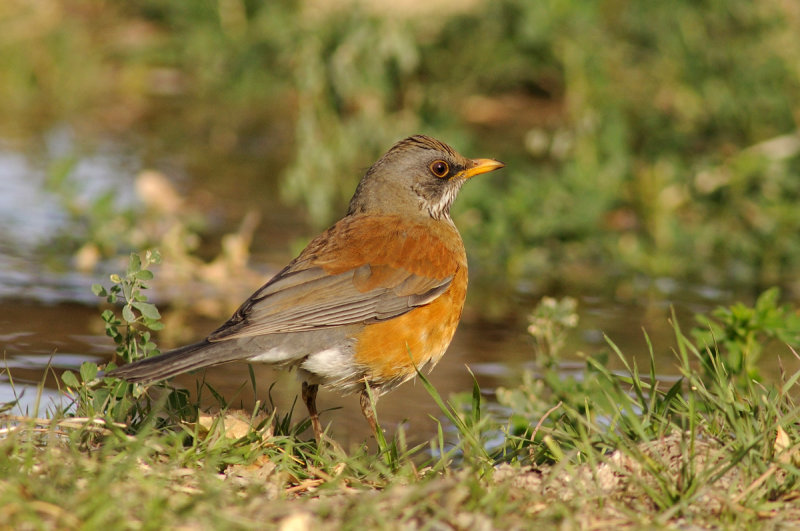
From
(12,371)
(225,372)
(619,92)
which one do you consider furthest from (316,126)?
(12,371)

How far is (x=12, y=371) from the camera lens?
571 cm

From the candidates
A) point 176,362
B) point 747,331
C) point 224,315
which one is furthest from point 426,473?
point 224,315

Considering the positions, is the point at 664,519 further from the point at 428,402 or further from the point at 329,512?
the point at 428,402

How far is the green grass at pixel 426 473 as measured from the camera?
3.35 metres

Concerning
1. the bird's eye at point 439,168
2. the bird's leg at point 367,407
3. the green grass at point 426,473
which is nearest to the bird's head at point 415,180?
the bird's eye at point 439,168

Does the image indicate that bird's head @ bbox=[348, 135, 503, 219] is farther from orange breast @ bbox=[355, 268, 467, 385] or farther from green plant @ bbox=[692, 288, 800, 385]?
green plant @ bbox=[692, 288, 800, 385]

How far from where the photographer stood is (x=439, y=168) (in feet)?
20.3

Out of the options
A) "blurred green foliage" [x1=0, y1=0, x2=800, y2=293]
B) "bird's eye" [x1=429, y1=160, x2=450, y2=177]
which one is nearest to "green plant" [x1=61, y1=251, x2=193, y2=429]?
"bird's eye" [x1=429, y1=160, x2=450, y2=177]

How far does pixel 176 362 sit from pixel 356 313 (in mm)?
1020

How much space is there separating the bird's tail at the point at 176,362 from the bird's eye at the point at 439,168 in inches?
74.3

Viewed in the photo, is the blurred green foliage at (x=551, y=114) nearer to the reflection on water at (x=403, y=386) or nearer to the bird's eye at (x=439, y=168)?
the reflection on water at (x=403, y=386)

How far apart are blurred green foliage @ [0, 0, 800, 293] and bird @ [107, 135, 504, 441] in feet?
9.71

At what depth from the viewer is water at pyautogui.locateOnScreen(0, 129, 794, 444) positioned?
5.87 m

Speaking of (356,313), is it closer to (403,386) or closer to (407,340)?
(407,340)
